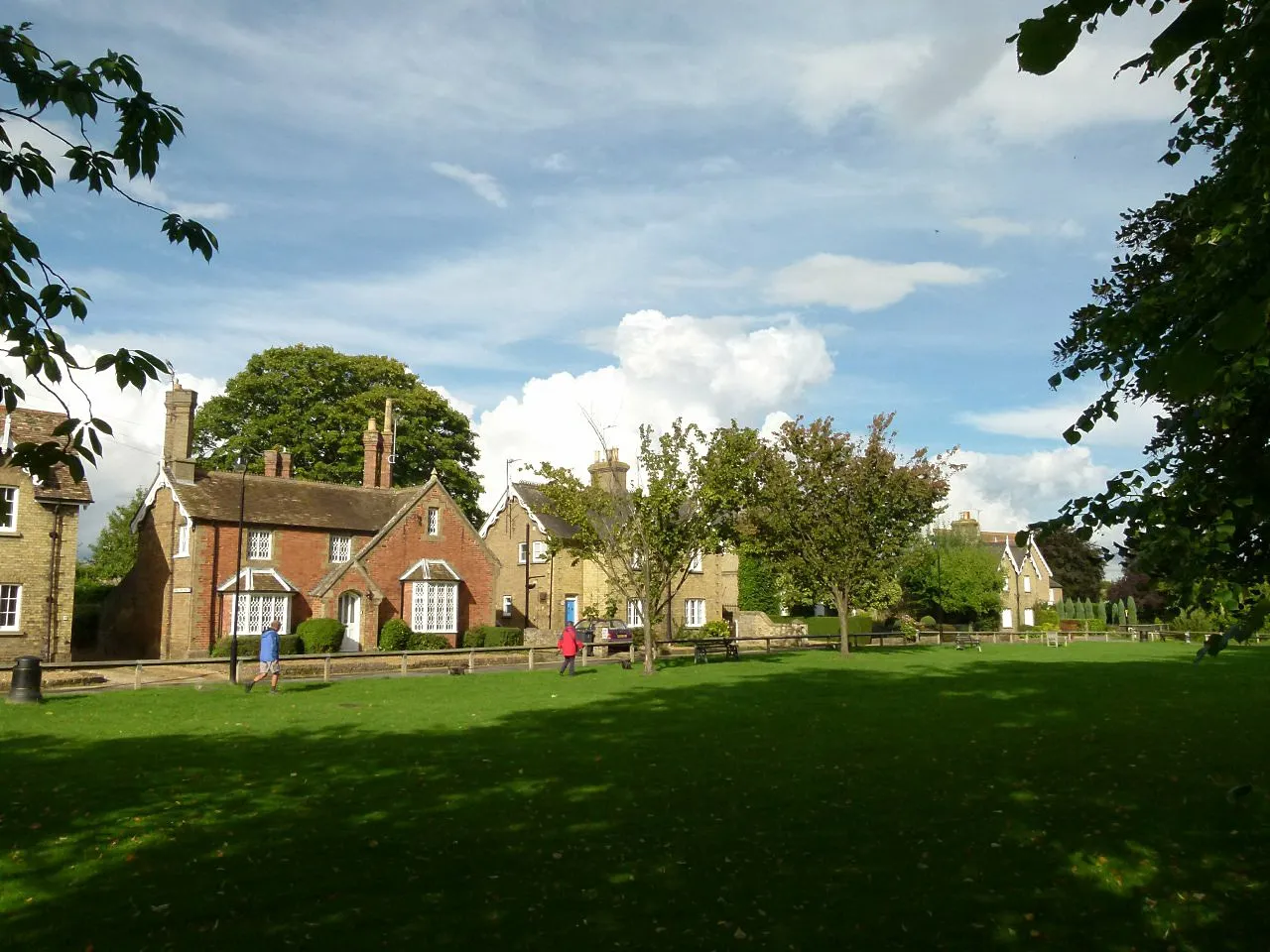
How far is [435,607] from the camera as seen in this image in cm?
4634

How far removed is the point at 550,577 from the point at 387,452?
11591 millimetres

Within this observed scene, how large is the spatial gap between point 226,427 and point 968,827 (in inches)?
2195

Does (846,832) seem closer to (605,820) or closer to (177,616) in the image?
(605,820)

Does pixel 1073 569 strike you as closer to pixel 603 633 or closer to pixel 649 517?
pixel 603 633

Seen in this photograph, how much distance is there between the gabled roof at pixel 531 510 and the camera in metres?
55.7

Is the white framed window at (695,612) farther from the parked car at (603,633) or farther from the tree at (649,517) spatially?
the tree at (649,517)

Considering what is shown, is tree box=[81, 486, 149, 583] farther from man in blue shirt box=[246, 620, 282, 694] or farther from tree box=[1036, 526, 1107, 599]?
tree box=[1036, 526, 1107, 599]

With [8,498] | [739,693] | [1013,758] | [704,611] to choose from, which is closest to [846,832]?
[1013,758]

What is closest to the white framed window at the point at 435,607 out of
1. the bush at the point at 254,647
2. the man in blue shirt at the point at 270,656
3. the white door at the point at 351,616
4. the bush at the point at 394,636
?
the white door at the point at 351,616

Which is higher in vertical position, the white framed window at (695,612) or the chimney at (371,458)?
the chimney at (371,458)

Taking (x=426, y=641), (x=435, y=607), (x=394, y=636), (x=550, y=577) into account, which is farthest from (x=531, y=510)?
(x=394, y=636)

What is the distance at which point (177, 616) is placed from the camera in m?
42.2

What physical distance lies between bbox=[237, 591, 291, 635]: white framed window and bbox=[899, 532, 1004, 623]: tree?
131ft

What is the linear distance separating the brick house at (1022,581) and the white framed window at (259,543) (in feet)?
166
